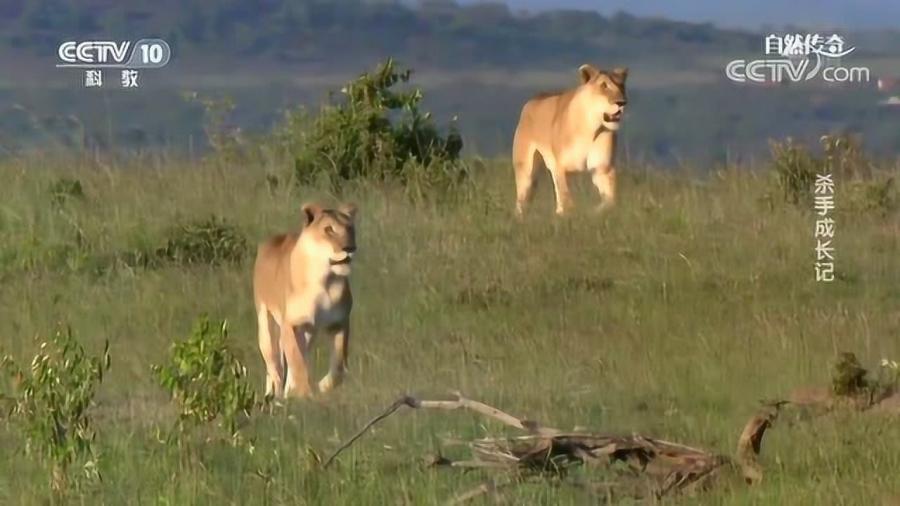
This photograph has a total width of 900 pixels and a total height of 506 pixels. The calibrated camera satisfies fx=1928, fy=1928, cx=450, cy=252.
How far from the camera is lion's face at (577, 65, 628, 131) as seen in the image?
10.9m

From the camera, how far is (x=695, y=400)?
283 inches

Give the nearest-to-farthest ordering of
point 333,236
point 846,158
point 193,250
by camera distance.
A: point 333,236
point 193,250
point 846,158

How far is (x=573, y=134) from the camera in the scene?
11.4 m

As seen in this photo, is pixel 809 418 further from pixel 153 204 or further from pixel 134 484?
pixel 153 204

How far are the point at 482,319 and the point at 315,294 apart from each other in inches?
57.2

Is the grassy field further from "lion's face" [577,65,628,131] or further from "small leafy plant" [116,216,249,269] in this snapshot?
"lion's face" [577,65,628,131]

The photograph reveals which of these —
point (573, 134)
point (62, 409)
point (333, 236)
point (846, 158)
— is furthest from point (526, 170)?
point (62, 409)

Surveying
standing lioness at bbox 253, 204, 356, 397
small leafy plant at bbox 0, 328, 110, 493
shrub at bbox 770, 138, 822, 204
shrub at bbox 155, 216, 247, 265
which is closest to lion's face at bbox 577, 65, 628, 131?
shrub at bbox 770, 138, 822, 204

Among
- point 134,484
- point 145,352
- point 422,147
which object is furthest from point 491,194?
point 134,484

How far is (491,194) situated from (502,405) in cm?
422

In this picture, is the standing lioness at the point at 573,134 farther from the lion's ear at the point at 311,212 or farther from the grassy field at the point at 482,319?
the lion's ear at the point at 311,212

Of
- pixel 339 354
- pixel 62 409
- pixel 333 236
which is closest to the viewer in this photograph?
pixel 62 409

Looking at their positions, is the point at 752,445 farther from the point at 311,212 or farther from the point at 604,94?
the point at 604,94

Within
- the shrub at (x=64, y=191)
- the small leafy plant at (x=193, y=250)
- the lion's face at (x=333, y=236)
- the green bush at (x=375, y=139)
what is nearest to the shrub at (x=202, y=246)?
the small leafy plant at (x=193, y=250)
